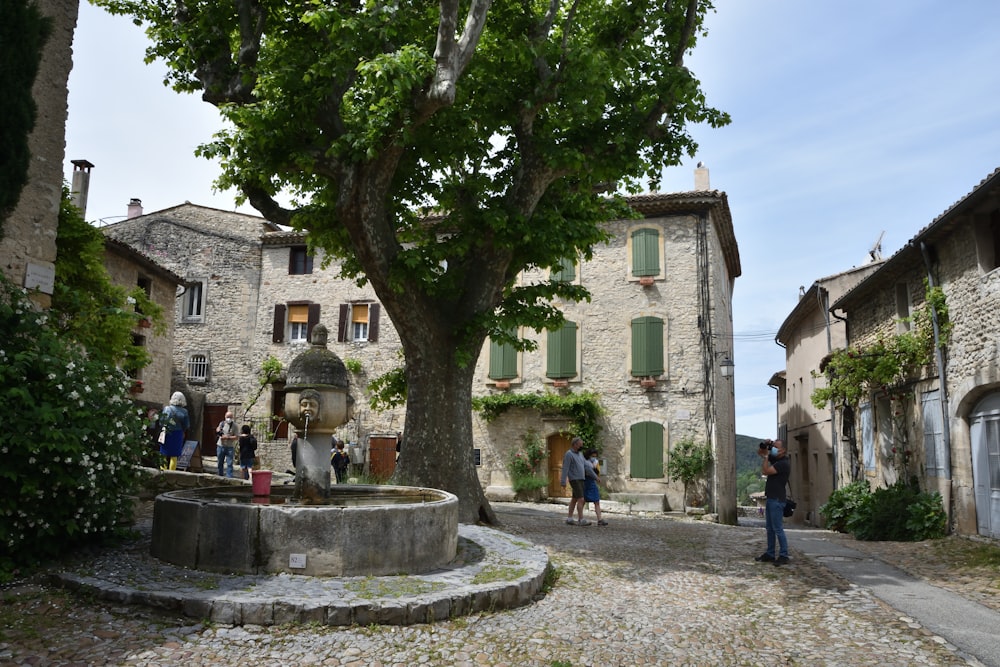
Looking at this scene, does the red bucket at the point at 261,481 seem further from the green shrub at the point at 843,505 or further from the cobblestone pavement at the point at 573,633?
the green shrub at the point at 843,505

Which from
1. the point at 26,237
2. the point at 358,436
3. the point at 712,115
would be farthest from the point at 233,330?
the point at 712,115

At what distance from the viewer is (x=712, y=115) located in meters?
10.4

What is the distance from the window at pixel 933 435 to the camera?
38.6 feet

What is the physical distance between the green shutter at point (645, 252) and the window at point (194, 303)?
43.9 ft

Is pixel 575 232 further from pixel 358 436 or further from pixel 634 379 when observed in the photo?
pixel 358 436

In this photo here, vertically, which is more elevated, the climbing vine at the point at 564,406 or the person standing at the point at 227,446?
the climbing vine at the point at 564,406

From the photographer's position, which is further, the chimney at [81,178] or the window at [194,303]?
the window at [194,303]

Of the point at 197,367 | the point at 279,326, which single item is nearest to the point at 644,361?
the point at 279,326

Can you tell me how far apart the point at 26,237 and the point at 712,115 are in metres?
9.10

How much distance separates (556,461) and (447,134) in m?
11.3

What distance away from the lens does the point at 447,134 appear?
10.5 meters

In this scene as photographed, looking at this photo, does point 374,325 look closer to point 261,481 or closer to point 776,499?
point 261,481

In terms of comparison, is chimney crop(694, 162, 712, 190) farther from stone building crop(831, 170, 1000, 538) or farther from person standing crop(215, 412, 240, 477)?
person standing crop(215, 412, 240, 477)

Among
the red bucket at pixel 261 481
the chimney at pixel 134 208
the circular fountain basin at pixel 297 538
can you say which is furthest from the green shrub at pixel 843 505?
the chimney at pixel 134 208
